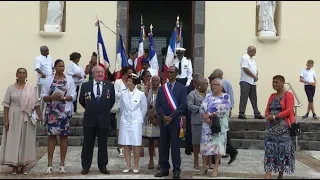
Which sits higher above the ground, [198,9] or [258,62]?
[198,9]

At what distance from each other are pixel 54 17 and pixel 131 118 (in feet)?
20.8

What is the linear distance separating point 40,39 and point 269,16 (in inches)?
249

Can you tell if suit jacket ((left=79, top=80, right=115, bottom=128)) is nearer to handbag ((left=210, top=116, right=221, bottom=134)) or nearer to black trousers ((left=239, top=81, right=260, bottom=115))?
handbag ((left=210, top=116, right=221, bottom=134))

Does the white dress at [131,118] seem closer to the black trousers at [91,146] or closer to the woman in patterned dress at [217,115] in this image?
the black trousers at [91,146]

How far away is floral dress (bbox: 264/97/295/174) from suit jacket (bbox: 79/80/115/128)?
2.56 metres

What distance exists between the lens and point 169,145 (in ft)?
25.1

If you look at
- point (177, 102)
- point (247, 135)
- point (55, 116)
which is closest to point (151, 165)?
point (177, 102)

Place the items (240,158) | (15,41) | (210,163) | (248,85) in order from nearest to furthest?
(210,163) < (240,158) < (248,85) < (15,41)

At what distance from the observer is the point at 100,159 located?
773 cm

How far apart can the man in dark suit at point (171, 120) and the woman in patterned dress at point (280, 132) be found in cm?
138

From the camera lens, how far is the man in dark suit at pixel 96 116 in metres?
7.63

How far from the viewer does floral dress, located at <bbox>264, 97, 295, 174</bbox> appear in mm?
7414

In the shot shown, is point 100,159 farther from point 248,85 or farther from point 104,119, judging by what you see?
point 248,85

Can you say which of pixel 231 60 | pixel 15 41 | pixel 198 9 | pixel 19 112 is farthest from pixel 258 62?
pixel 19 112
